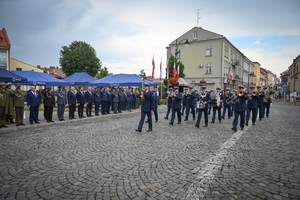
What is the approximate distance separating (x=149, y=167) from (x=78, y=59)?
51.6 m

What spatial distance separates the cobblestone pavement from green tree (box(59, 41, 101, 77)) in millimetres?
46899

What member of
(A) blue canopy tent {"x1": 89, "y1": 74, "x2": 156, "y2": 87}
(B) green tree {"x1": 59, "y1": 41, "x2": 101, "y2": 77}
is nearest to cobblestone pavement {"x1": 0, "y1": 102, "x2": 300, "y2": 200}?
(A) blue canopy tent {"x1": 89, "y1": 74, "x2": 156, "y2": 87}

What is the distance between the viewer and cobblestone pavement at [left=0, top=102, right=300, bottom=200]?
352 cm

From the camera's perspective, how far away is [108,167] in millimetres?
4613

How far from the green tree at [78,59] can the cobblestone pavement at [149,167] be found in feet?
154

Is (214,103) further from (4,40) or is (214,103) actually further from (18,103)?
(4,40)

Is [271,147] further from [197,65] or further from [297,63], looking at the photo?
[297,63]

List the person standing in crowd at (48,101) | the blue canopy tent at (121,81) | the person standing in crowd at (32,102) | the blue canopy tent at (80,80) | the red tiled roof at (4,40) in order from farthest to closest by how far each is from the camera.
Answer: the red tiled roof at (4,40)
the blue canopy tent at (80,80)
the blue canopy tent at (121,81)
the person standing in crowd at (48,101)
the person standing in crowd at (32,102)

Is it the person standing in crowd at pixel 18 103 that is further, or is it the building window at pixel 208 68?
the building window at pixel 208 68

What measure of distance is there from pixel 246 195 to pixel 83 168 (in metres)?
3.33

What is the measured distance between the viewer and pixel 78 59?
2025 inches

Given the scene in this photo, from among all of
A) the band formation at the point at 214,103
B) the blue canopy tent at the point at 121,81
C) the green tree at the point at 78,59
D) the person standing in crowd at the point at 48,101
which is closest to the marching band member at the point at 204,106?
the band formation at the point at 214,103

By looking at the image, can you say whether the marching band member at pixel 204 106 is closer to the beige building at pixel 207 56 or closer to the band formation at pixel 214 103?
the band formation at pixel 214 103

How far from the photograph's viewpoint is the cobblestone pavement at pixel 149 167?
3.52m
